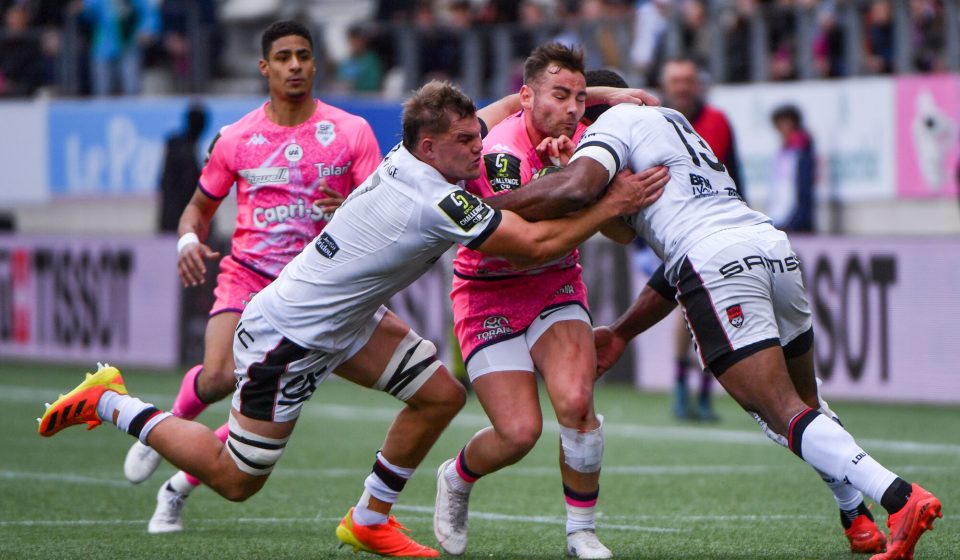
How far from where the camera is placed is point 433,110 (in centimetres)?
638

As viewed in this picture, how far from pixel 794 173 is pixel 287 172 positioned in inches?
329

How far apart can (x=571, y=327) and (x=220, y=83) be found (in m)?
14.8

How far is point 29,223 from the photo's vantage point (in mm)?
21234

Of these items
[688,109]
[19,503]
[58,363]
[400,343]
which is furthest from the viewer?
[58,363]

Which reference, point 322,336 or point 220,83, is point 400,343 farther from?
point 220,83

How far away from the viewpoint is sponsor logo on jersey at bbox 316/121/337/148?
7.97 metres

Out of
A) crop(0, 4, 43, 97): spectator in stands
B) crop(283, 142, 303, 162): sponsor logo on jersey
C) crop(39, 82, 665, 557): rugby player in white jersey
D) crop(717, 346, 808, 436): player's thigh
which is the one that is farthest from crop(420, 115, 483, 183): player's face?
crop(0, 4, 43, 97): spectator in stands

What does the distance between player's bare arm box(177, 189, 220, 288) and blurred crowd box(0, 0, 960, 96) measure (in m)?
8.94

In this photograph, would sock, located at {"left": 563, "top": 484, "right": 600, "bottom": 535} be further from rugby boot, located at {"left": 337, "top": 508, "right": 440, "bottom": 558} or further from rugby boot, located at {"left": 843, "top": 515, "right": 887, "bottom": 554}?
rugby boot, located at {"left": 843, "top": 515, "right": 887, "bottom": 554}

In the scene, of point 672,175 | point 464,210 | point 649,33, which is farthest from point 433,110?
point 649,33

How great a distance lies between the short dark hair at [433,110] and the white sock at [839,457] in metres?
Answer: 1.80

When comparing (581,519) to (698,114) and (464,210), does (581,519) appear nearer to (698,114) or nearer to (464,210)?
(464,210)

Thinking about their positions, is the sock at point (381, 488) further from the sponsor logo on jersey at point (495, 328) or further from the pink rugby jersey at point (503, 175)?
the pink rugby jersey at point (503, 175)

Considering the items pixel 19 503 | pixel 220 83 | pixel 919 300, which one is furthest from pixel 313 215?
pixel 220 83
